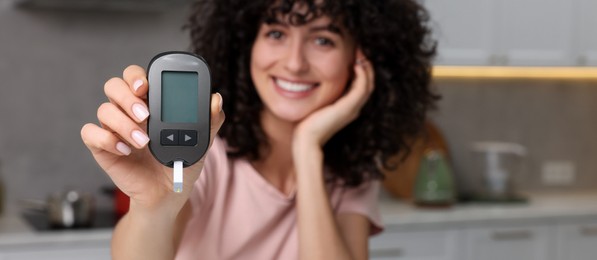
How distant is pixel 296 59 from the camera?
5.74 feet

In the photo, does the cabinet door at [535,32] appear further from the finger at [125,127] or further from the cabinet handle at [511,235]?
the finger at [125,127]

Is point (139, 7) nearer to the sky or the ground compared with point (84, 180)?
nearer to the sky

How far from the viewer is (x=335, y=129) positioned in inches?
73.0

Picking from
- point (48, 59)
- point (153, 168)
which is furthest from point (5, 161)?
point (153, 168)

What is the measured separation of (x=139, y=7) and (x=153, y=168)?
2279 millimetres

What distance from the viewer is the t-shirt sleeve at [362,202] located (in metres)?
1.90

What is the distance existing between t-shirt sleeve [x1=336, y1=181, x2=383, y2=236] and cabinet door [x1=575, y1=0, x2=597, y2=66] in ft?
7.45

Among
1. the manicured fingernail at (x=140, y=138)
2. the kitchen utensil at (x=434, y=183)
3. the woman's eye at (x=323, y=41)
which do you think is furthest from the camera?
the kitchen utensil at (x=434, y=183)

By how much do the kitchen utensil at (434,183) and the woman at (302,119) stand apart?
1644 millimetres

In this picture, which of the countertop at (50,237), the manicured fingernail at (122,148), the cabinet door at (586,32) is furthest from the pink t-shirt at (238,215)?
the cabinet door at (586,32)

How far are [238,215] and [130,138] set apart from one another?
29.0 inches

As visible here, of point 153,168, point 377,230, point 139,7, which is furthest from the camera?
point 139,7

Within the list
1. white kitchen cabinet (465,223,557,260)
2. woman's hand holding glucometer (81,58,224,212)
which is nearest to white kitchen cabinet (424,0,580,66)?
white kitchen cabinet (465,223,557,260)

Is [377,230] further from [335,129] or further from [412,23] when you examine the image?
[412,23]
